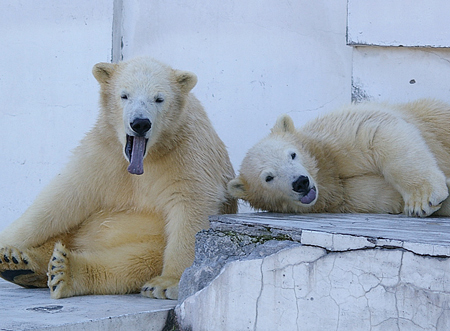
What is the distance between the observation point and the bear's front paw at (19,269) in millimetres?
3543

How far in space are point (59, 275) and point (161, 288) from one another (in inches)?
21.1

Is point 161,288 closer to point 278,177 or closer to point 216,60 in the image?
point 278,177

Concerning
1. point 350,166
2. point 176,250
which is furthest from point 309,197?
point 176,250

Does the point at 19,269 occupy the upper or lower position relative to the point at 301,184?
lower

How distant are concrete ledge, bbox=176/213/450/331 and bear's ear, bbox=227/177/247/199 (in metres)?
0.66

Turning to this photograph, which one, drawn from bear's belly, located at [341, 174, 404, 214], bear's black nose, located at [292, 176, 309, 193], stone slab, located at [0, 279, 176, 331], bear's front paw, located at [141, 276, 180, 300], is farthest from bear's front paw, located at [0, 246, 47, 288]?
bear's belly, located at [341, 174, 404, 214]

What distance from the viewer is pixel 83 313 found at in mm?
2951

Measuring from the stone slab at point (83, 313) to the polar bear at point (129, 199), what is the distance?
0.11 meters

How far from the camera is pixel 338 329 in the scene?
243cm

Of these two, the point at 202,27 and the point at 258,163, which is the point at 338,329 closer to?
the point at 258,163

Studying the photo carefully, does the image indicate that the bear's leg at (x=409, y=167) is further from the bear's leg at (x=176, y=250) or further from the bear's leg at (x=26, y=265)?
the bear's leg at (x=26, y=265)

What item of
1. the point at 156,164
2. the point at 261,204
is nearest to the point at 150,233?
the point at 156,164

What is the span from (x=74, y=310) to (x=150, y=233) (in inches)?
31.5

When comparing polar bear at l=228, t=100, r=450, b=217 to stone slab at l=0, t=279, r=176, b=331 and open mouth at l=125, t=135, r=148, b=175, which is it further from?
stone slab at l=0, t=279, r=176, b=331
